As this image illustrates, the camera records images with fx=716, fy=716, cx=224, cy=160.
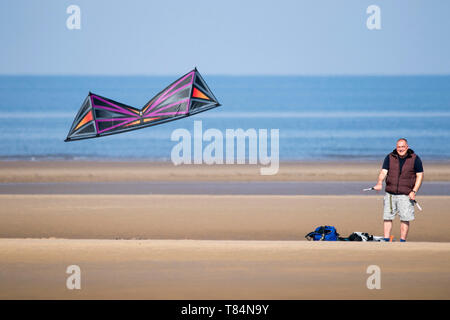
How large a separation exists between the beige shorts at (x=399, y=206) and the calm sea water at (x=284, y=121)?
19.2 meters

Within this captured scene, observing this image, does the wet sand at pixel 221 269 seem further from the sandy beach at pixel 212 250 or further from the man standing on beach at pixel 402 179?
the man standing on beach at pixel 402 179

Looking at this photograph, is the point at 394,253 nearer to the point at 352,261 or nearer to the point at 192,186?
the point at 352,261

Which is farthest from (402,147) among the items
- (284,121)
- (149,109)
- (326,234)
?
(284,121)

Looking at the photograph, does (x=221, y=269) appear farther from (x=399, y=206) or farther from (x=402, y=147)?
(x=402, y=147)

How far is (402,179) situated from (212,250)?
9.01ft

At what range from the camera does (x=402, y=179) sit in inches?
378

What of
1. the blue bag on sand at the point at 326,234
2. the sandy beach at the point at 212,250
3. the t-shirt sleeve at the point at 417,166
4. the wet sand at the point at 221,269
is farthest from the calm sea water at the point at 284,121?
the wet sand at the point at 221,269

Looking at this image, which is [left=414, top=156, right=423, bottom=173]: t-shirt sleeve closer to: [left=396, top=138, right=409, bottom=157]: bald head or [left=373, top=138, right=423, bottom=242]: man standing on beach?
[left=373, top=138, right=423, bottom=242]: man standing on beach

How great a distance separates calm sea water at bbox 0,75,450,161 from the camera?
115 feet

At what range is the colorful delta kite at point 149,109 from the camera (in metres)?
13.8

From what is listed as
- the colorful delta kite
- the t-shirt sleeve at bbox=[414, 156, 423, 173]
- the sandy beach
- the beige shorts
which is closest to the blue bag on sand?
the sandy beach

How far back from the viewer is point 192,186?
17844mm

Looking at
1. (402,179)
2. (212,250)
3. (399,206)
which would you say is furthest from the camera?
(399,206)

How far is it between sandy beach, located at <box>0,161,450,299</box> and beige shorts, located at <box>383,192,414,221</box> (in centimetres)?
50
